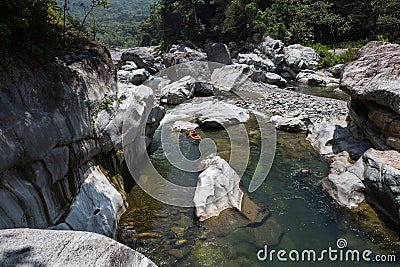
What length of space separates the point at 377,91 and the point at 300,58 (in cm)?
2277

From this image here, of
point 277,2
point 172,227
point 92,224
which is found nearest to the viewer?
point 92,224

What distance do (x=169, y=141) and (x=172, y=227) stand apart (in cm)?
Result: 632

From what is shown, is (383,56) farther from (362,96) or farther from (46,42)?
(46,42)

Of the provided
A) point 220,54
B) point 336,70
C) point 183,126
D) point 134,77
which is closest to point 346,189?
point 183,126

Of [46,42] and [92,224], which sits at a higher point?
[46,42]

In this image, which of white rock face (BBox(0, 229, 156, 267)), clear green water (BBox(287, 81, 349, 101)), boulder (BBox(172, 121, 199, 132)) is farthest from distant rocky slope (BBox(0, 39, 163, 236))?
clear green water (BBox(287, 81, 349, 101))

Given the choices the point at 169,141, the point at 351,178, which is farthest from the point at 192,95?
the point at 351,178

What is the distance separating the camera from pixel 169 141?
1386cm

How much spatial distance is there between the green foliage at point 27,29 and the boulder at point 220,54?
23.9 metres

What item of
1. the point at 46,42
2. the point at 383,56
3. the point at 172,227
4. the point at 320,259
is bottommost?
the point at 320,259

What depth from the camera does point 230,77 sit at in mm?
25297

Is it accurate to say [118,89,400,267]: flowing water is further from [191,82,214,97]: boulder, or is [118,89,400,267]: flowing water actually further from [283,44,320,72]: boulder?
[283,44,320,72]: boulder

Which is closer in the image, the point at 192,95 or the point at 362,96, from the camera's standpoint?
the point at 362,96

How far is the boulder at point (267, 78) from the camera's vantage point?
2637 centimetres
